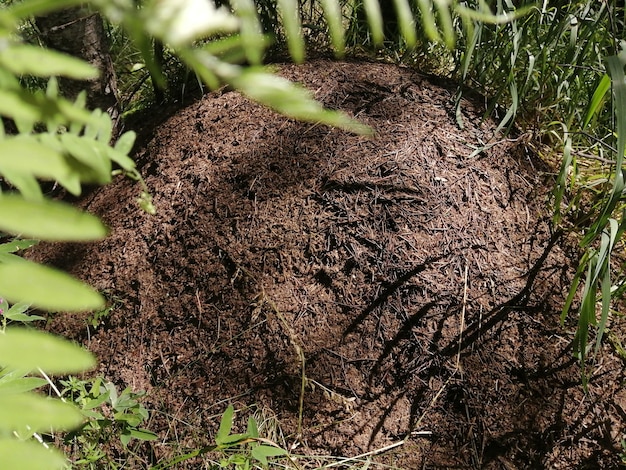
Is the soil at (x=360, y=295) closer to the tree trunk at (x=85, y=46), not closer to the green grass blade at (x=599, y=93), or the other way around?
the green grass blade at (x=599, y=93)

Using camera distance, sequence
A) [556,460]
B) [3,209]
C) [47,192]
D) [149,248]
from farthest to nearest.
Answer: [47,192]
[149,248]
[556,460]
[3,209]

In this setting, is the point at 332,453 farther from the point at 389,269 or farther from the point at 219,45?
the point at 219,45

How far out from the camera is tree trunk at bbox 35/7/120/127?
2.17 m

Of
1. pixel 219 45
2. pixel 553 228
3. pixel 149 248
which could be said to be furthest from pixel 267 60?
pixel 219 45

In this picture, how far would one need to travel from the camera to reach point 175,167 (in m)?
2.12

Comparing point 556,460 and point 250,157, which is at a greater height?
point 250,157

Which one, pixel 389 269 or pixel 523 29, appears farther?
pixel 523 29

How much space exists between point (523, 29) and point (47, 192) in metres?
2.03

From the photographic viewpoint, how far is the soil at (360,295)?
1659 millimetres

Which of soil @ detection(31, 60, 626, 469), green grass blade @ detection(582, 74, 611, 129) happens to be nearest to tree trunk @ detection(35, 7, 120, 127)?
soil @ detection(31, 60, 626, 469)

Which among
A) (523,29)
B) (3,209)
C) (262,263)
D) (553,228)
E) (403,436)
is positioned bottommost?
(403,436)

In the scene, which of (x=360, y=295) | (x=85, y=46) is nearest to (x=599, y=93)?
(x=360, y=295)

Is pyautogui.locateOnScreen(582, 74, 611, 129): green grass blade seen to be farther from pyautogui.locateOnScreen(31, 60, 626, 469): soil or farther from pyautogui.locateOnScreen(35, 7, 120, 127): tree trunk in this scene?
pyautogui.locateOnScreen(35, 7, 120, 127): tree trunk

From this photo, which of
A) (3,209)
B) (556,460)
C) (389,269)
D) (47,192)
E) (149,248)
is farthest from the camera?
(47,192)
